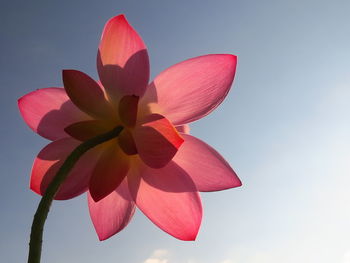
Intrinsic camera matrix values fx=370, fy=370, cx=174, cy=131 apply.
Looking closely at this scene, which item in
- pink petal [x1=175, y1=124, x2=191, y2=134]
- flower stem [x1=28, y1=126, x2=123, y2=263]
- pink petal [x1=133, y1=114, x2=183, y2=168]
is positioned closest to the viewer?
flower stem [x1=28, y1=126, x2=123, y2=263]

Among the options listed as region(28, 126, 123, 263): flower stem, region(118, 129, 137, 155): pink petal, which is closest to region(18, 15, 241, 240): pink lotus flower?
region(118, 129, 137, 155): pink petal

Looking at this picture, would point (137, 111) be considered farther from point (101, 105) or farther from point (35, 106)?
point (35, 106)

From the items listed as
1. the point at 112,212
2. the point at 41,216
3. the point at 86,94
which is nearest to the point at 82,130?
the point at 86,94

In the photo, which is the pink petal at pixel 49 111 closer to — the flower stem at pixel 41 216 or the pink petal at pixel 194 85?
the pink petal at pixel 194 85

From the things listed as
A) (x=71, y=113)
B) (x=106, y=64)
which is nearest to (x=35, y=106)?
(x=71, y=113)

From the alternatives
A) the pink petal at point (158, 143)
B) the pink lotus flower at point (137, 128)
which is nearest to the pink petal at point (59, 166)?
the pink lotus flower at point (137, 128)

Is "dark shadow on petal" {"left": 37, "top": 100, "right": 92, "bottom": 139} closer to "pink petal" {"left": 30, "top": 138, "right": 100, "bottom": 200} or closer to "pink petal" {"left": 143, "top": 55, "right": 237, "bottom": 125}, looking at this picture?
"pink petal" {"left": 30, "top": 138, "right": 100, "bottom": 200}

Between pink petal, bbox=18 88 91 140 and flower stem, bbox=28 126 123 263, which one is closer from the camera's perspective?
flower stem, bbox=28 126 123 263

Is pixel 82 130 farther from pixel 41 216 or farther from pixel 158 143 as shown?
pixel 41 216
